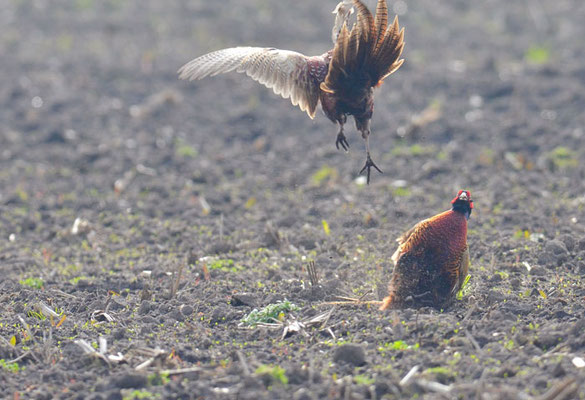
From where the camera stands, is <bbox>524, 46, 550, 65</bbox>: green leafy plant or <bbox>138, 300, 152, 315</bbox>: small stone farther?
<bbox>524, 46, 550, 65</bbox>: green leafy plant

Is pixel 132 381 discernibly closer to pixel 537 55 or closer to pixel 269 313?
pixel 269 313

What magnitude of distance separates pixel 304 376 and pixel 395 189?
458 centimetres

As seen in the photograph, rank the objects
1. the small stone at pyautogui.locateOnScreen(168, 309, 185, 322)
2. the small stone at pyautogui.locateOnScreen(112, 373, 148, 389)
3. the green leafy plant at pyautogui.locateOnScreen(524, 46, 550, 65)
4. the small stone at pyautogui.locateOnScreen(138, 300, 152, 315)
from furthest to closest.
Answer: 1. the green leafy plant at pyautogui.locateOnScreen(524, 46, 550, 65)
2. the small stone at pyautogui.locateOnScreen(138, 300, 152, 315)
3. the small stone at pyautogui.locateOnScreen(168, 309, 185, 322)
4. the small stone at pyautogui.locateOnScreen(112, 373, 148, 389)

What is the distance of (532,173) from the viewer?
916 cm

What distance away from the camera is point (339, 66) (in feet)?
20.4

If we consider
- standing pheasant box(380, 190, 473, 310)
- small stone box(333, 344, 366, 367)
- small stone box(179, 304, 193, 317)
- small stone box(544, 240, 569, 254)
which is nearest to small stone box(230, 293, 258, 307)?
small stone box(179, 304, 193, 317)

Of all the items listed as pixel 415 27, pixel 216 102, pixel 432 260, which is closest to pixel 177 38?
pixel 216 102

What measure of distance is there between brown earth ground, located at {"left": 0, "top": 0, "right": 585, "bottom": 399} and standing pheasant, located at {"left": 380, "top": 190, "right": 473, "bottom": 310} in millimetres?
161

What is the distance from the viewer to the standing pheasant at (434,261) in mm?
5547

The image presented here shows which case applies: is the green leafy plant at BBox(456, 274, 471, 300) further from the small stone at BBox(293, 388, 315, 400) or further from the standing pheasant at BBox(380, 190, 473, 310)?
the small stone at BBox(293, 388, 315, 400)

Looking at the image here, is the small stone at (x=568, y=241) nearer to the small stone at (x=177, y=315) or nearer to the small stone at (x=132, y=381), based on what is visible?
the small stone at (x=177, y=315)

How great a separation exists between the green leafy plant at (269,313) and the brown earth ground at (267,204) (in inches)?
4.7

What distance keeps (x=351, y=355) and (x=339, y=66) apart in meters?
2.38

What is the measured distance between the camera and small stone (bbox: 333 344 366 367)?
15.9ft
